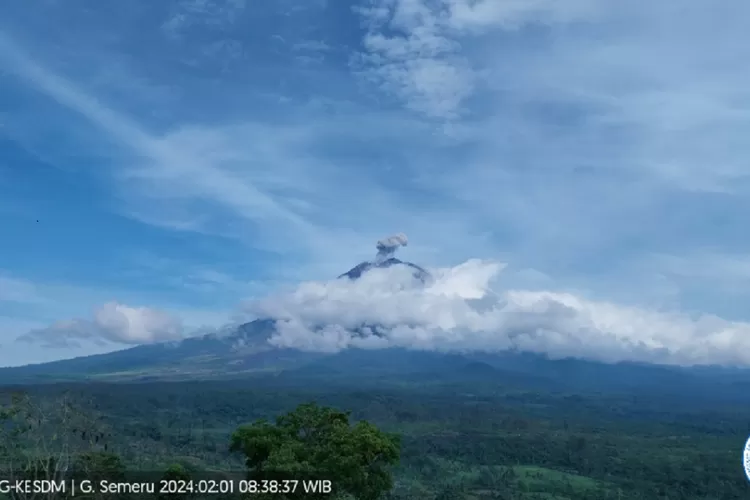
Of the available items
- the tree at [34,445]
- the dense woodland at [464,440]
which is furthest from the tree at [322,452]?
the tree at [34,445]

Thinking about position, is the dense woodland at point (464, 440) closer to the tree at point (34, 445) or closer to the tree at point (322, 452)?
the tree at point (34, 445)

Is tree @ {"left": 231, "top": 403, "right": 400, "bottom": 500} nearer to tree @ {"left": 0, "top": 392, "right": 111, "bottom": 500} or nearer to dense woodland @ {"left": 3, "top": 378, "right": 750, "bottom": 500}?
dense woodland @ {"left": 3, "top": 378, "right": 750, "bottom": 500}

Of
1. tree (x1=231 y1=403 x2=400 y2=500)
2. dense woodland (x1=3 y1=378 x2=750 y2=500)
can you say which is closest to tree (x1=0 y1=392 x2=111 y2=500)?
dense woodland (x1=3 y1=378 x2=750 y2=500)

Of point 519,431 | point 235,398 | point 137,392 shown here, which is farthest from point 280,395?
point 519,431

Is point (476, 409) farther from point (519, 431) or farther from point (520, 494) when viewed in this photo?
point (520, 494)

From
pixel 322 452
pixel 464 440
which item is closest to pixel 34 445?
pixel 322 452

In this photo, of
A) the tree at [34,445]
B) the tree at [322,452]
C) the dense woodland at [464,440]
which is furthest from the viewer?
the dense woodland at [464,440]
